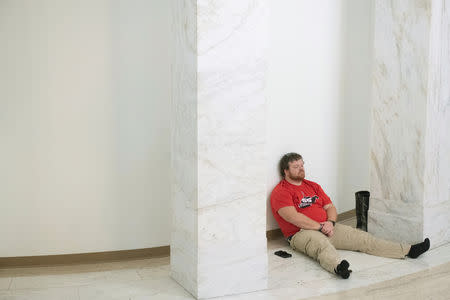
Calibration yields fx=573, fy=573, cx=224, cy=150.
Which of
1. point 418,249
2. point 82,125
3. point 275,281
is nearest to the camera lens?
point 275,281

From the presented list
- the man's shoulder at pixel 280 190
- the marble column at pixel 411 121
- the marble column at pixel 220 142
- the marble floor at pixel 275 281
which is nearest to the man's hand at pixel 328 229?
the marble floor at pixel 275 281

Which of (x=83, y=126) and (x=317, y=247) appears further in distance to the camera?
(x=317, y=247)

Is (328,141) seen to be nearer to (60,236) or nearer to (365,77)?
(365,77)

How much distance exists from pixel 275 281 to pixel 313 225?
0.79m

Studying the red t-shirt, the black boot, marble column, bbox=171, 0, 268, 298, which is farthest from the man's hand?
marble column, bbox=171, 0, 268, 298

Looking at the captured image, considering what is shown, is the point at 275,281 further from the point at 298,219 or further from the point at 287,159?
the point at 287,159

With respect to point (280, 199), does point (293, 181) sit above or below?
above

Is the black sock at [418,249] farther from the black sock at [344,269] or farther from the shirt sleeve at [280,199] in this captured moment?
the shirt sleeve at [280,199]

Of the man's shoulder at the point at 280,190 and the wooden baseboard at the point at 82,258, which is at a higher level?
the man's shoulder at the point at 280,190

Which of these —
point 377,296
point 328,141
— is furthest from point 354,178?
point 377,296

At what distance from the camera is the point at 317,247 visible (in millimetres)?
4461

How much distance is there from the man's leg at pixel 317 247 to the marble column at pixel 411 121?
78 centimetres

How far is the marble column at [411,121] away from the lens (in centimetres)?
470

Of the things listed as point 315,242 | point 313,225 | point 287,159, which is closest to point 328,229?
point 313,225
